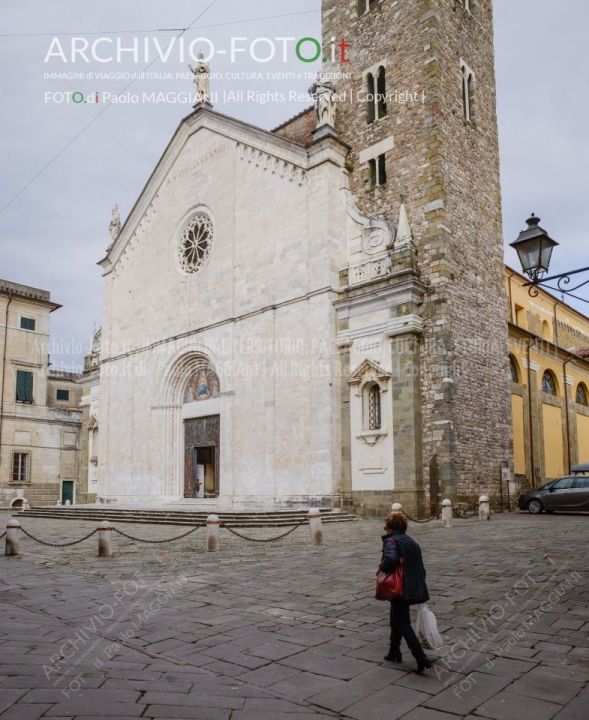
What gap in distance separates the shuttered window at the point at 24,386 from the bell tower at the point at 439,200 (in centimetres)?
2508

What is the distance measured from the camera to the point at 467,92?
71.9ft

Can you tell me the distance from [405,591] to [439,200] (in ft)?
52.7

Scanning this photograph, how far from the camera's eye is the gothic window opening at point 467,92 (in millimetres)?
A: 21672

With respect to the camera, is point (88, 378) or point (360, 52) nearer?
point (360, 52)

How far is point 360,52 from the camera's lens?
73.9 feet

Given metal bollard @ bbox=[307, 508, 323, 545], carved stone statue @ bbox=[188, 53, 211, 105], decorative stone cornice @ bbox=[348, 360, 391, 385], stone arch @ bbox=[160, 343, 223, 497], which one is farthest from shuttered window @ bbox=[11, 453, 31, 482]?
metal bollard @ bbox=[307, 508, 323, 545]

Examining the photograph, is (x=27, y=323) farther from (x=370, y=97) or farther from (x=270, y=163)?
(x=370, y=97)

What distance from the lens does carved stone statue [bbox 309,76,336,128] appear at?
2188 cm

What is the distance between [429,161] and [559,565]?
13.9 meters

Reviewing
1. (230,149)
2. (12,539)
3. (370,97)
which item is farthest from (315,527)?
(230,149)

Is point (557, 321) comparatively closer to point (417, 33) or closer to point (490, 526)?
point (417, 33)

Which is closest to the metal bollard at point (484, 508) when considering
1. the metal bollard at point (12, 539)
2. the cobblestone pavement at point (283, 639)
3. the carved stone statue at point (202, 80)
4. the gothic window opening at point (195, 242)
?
the cobblestone pavement at point (283, 639)

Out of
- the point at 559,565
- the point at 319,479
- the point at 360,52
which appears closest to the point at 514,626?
the point at 559,565

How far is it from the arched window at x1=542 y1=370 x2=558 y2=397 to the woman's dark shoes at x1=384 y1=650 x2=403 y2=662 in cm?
2364
